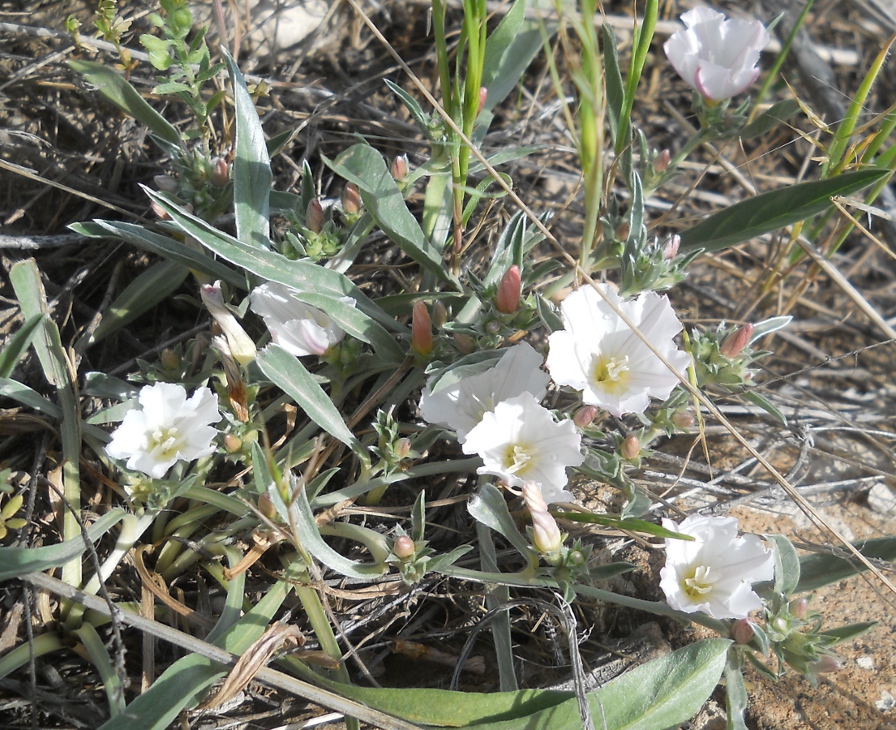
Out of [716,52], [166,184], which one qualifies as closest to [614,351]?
[716,52]

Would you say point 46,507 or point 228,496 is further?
point 46,507

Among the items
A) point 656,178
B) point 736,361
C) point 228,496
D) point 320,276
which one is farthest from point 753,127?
point 228,496

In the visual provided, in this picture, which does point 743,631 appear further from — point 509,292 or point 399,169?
point 399,169

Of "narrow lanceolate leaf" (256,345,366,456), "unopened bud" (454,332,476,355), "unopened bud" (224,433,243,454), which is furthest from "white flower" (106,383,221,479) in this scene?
"unopened bud" (454,332,476,355)

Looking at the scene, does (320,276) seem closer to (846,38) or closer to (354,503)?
(354,503)

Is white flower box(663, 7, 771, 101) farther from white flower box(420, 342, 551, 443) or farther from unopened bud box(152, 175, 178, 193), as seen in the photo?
unopened bud box(152, 175, 178, 193)
